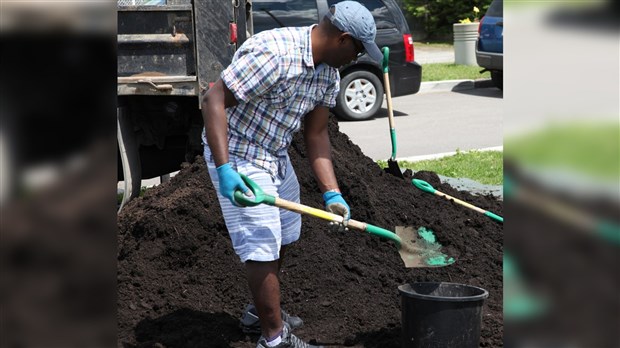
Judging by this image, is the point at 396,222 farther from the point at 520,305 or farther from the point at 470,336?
the point at 520,305

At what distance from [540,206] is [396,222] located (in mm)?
4773

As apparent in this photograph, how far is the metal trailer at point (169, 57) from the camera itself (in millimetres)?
6445

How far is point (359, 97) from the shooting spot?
13484mm

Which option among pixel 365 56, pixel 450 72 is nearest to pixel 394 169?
pixel 365 56

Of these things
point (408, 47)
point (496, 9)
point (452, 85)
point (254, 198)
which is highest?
point (496, 9)

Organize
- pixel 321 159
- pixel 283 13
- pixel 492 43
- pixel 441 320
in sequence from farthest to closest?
1. pixel 492 43
2. pixel 283 13
3. pixel 321 159
4. pixel 441 320

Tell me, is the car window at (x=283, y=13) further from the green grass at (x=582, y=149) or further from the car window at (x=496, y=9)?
the green grass at (x=582, y=149)

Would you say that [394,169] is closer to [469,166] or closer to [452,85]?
[469,166]

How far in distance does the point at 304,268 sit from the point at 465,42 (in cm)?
1505

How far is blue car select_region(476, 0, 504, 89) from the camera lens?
53.2 feet

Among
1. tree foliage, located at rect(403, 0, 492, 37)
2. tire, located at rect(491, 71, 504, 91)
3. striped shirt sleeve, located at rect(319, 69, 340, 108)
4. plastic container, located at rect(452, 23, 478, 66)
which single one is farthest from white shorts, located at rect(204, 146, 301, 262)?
tree foliage, located at rect(403, 0, 492, 37)

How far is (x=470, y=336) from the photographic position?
3.82 metres

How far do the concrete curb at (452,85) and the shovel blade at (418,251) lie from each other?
40.3ft

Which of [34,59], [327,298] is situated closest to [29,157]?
[34,59]
